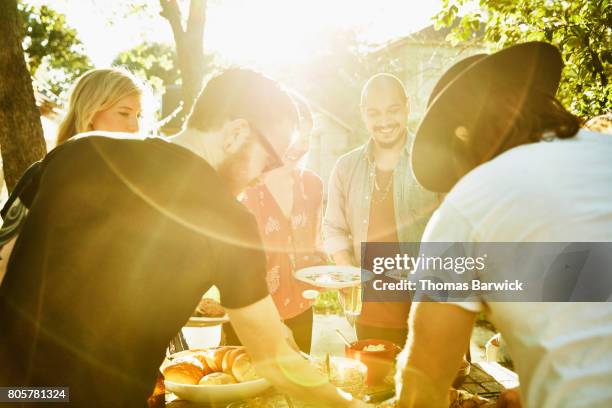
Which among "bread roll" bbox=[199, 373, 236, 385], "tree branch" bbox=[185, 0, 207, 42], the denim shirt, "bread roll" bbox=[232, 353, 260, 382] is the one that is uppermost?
"tree branch" bbox=[185, 0, 207, 42]

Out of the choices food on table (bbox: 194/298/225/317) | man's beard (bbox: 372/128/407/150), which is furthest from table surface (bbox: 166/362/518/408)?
man's beard (bbox: 372/128/407/150)

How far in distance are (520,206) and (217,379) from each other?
1461 millimetres

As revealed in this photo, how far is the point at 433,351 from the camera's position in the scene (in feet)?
4.25

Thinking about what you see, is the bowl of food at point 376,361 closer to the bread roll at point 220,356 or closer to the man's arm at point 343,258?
the bread roll at point 220,356

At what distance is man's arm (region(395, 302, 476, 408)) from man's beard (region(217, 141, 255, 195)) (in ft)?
2.55

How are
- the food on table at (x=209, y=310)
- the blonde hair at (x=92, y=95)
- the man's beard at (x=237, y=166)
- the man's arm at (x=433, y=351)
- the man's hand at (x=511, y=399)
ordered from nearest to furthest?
the man's arm at (x=433, y=351), the man's hand at (x=511, y=399), the man's beard at (x=237, y=166), the food on table at (x=209, y=310), the blonde hair at (x=92, y=95)

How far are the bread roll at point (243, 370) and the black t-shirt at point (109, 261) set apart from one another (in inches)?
23.9

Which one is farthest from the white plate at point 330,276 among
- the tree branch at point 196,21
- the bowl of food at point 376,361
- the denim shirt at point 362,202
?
the tree branch at point 196,21

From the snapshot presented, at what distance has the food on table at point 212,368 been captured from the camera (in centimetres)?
205

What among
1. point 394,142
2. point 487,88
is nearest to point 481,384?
point 487,88

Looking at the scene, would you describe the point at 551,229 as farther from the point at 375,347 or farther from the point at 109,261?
the point at 375,347

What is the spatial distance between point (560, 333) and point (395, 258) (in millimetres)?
2460

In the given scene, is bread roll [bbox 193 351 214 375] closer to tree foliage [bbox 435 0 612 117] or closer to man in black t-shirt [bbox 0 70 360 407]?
man in black t-shirt [bbox 0 70 360 407]

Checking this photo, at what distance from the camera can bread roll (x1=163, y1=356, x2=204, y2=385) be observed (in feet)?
6.74
